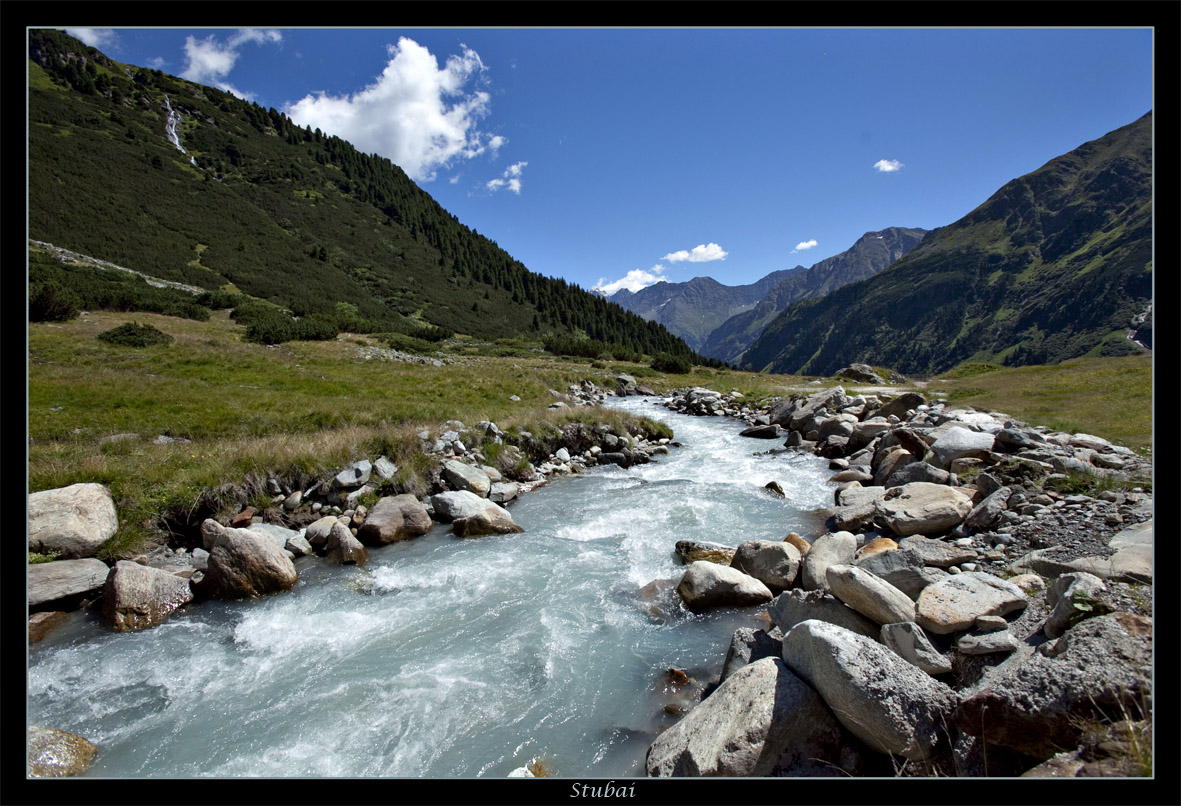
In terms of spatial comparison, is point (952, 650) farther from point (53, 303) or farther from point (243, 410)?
point (53, 303)

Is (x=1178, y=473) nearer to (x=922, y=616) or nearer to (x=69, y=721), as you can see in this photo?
(x=922, y=616)

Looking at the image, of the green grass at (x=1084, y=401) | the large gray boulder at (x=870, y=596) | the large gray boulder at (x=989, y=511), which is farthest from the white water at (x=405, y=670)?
the green grass at (x=1084, y=401)

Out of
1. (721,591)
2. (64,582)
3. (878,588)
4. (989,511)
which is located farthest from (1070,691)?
(64,582)

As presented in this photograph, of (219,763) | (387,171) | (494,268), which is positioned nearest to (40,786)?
(219,763)

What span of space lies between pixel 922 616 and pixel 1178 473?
243 cm

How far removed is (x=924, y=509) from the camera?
309 inches

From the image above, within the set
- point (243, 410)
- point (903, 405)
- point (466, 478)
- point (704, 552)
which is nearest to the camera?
point (704, 552)

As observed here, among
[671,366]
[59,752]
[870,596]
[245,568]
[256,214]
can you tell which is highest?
[256,214]

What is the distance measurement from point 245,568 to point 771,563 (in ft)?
24.4

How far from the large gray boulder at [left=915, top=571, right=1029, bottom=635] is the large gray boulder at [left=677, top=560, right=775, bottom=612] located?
250 cm

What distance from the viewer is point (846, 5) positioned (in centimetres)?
219

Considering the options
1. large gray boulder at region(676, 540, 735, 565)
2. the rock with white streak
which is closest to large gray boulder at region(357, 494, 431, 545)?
large gray boulder at region(676, 540, 735, 565)

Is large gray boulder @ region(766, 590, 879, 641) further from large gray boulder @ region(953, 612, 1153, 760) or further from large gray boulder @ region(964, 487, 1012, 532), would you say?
large gray boulder @ region(964, 487, 1012, 532)

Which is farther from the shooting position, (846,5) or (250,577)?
(250,577)
